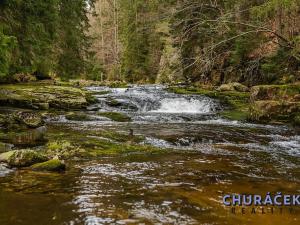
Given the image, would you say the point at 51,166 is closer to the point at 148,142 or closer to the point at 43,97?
the point at 148,142

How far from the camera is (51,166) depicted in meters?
6.79

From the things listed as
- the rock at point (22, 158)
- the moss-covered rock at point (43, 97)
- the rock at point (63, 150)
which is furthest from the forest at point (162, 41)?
the rock at point (22, 158)

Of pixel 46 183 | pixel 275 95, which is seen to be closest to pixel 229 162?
pixel 46 183

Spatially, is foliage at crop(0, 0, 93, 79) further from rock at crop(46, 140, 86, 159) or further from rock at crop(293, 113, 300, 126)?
rock at crop(293, 113, 300, 126)

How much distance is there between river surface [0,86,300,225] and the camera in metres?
4.61

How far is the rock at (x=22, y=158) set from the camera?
696cm

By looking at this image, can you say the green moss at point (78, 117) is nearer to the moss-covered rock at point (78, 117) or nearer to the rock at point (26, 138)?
the moss-covered rock at point (78, 117)

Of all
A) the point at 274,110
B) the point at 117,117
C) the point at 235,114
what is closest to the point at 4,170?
the point at 117,117

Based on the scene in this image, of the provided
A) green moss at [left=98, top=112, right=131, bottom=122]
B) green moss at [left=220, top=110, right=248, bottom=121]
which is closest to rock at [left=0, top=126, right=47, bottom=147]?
green moss at [left=98, top=112, right=131, bottom=122]

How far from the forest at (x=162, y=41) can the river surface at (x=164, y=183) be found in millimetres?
2985

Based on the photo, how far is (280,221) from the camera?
15.0 feet

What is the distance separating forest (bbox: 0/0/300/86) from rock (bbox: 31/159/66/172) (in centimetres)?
493

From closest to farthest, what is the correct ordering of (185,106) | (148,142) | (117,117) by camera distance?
(148,142)
(117,117)
(185,106)

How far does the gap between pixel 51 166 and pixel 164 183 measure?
2142mm
